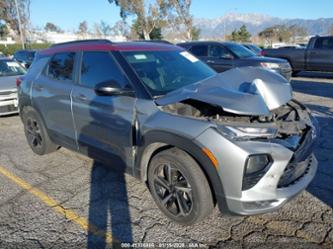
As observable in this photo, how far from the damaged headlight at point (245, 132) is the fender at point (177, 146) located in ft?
0.83

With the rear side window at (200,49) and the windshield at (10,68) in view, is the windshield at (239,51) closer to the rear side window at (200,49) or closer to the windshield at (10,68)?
the rear side window at (200,49)

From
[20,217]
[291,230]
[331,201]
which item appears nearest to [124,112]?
[20,217]

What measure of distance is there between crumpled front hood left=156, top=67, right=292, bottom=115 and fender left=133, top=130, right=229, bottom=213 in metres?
0.35

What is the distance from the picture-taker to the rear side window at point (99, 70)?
339 cm

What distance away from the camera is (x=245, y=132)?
2.55 metres

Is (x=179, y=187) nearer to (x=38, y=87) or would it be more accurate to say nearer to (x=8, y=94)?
(x=38, y=87)

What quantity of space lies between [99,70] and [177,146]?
1.48 meters

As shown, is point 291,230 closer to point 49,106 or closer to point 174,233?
point 174,233

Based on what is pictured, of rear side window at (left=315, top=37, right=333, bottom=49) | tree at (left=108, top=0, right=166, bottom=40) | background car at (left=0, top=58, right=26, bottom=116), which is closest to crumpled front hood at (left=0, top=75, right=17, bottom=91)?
background car at (left=0, top=58, right=26, bottom=116)

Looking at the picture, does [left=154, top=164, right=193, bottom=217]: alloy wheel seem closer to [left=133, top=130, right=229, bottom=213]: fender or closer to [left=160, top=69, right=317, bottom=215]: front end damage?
[left=133, top=130, right=229, bottom=213]: fender

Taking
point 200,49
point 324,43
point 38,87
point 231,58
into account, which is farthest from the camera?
point 324,43

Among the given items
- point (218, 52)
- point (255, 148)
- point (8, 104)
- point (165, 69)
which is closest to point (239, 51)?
point (218, 52)

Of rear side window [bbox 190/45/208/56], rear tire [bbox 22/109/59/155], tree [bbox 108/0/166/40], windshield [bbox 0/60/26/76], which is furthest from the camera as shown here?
tree [bbox 108/0/166/40]

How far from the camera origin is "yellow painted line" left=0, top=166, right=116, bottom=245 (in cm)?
293
